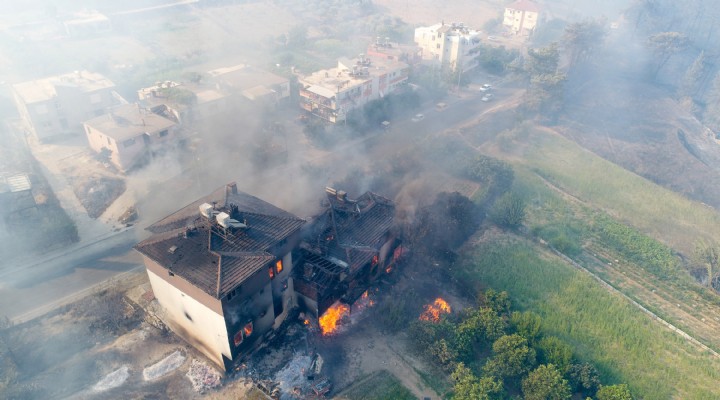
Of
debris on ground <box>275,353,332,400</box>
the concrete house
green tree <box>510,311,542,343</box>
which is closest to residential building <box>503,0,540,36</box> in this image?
green tree <box>510,311,542,343</box>

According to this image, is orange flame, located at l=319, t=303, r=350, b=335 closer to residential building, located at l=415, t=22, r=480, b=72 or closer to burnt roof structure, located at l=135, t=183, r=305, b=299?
burnt roof structure, located at l=135, t=183, r=305, b=299

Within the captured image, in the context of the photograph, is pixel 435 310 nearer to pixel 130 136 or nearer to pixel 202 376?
pixel 202 376

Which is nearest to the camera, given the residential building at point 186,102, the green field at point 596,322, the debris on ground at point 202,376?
the debris on ground at point 202,376

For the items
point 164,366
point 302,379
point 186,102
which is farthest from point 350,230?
point 186,102

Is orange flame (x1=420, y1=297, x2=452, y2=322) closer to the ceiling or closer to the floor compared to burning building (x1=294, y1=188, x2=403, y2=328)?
closer to the floor

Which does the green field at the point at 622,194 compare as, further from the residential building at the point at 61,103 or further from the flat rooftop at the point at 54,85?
→ the flat rooftop at the point at 54,85

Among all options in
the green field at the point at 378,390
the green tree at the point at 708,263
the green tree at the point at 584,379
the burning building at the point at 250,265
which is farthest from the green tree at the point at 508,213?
the green field at the point at 378,390
